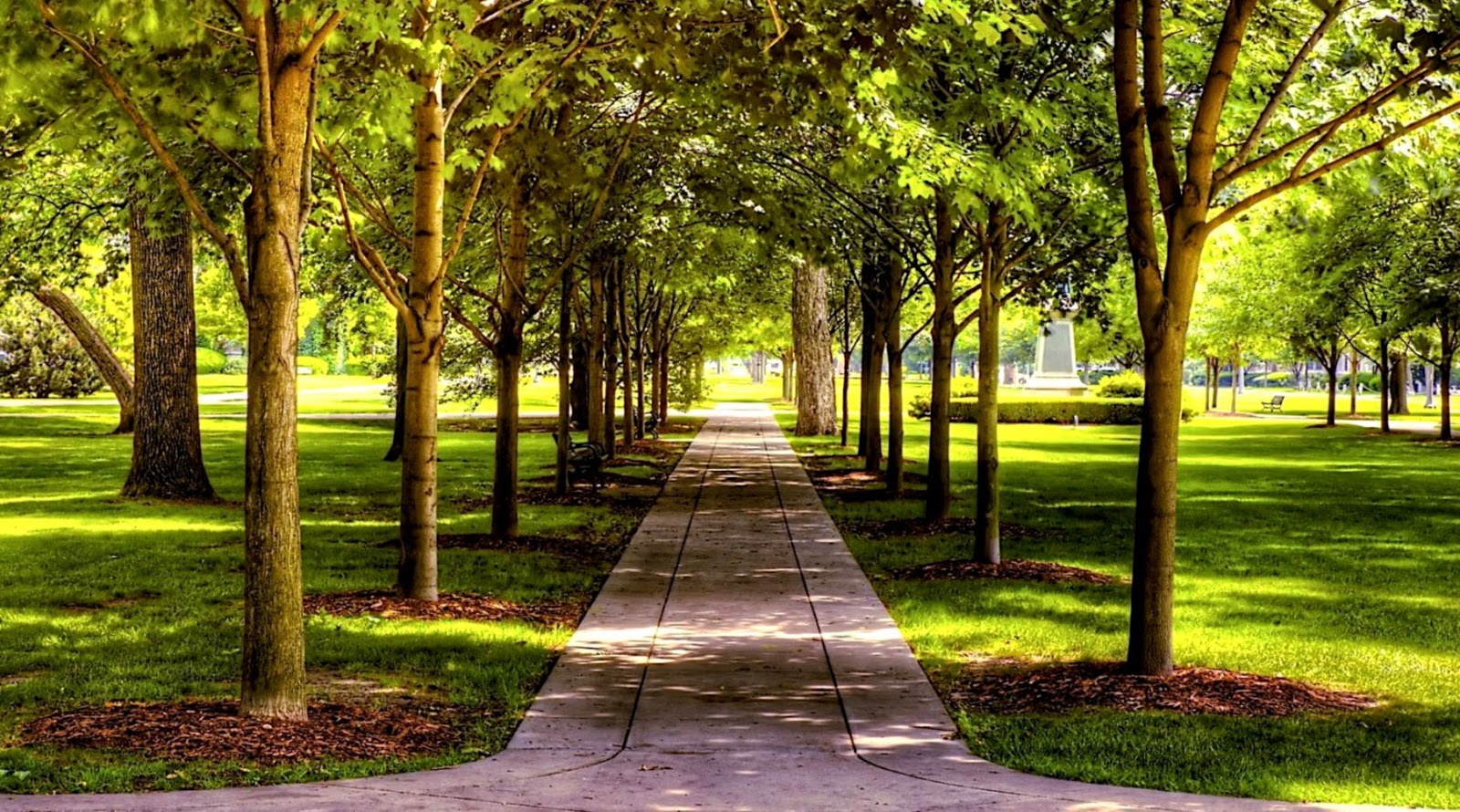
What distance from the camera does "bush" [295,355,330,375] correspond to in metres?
111

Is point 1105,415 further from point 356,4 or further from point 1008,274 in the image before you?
point 356,4

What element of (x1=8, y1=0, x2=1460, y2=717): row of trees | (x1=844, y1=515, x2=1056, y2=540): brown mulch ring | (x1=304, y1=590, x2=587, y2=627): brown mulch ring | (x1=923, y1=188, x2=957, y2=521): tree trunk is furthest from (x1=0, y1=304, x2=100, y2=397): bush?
(x1=304, y1=590, x2=587, y2=627): brown mulch ring

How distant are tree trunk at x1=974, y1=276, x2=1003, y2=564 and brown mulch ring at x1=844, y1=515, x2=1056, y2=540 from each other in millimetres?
2546

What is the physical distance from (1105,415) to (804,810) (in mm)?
45846

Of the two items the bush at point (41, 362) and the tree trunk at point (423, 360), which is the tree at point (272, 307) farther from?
the bush at point (41, 362)

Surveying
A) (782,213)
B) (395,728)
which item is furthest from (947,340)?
(395,728)

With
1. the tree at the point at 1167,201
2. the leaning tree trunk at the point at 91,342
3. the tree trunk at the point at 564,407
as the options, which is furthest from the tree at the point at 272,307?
the leaning tree trunk at the point at 91,342

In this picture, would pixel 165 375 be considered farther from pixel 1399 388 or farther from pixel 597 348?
pixel 1399 388

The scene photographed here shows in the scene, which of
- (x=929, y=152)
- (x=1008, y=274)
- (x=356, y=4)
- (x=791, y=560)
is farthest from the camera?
(x=1008, y=274)

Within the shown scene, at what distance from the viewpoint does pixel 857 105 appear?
11.5m

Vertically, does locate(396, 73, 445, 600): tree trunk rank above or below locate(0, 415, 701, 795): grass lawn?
above

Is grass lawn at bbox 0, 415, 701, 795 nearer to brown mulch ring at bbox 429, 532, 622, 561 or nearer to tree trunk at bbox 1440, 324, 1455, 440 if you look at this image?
brown mulch ring at bbox 429, 532, 622, 561

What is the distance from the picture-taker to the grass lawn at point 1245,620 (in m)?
6.73

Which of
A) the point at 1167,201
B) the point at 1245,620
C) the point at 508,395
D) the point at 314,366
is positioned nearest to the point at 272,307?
the point at 1167,201
